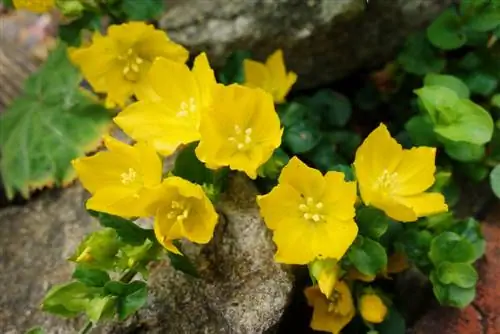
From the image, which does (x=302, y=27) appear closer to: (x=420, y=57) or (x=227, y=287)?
(x=420, y=57)

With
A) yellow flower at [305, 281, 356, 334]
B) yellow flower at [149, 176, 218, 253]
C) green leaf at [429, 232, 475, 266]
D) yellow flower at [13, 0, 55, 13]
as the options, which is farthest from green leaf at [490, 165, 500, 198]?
yellow flower at [13, 0, 55, 13]

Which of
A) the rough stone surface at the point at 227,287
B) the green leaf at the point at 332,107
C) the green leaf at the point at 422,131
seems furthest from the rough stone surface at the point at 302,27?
the rough stone surface at the point at 227,287

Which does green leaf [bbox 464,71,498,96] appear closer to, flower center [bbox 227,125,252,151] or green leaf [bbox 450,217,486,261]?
green leaf [bbox 450,217,486,261]

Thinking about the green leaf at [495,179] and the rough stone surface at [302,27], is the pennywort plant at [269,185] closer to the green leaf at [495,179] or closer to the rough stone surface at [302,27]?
the green leaf at [495,179]

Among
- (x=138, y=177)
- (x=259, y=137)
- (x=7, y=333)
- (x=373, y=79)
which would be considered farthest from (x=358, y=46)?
(x=7, y=333)

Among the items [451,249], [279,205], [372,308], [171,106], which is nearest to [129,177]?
[171,106]

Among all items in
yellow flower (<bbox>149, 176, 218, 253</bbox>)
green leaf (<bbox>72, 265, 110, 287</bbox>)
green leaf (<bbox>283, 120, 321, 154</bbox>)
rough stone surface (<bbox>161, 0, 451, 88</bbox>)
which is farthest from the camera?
rough stone surface (<bbox>161, 0, 451, 88</bbox>)

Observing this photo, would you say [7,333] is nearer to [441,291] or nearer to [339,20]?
[441,291]
